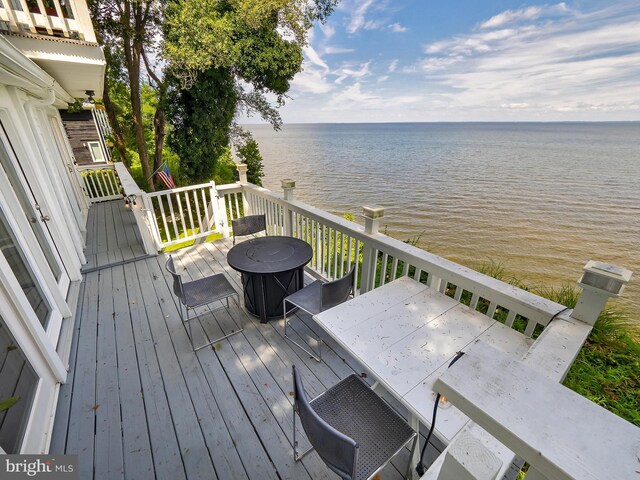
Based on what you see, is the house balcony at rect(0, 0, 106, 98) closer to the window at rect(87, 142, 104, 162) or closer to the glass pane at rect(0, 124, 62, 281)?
the glass pane at rect(0, 124, 62, 281)

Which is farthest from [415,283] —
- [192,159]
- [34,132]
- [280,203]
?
[192,159]

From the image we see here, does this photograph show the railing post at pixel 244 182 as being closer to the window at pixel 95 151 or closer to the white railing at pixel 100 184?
the white railing at pixel 100 184

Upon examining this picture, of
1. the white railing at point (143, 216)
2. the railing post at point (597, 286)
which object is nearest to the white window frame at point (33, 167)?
the white railing at point (143, 216)

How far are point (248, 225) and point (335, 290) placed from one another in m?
2.08

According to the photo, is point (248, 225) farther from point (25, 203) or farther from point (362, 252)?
point (25, 203)

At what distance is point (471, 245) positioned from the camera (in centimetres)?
821

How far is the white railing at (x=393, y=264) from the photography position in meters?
1.72

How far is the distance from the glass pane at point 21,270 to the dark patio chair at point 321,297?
2.25 metres

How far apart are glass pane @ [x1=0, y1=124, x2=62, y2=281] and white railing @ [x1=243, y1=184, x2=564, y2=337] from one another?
2651 mm

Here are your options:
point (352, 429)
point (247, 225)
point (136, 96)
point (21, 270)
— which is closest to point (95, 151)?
point (136, 96)

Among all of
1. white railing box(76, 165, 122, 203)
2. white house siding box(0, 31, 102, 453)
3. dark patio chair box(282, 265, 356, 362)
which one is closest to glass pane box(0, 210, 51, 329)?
white house siding box(0, 31, 102, 453)

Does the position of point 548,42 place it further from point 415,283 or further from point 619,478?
point 619,478

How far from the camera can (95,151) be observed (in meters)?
12.0

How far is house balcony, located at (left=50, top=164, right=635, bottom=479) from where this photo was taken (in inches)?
66.9
